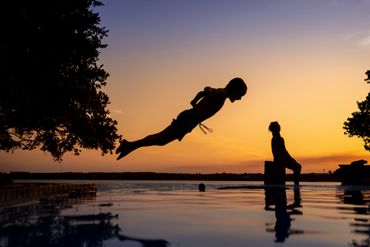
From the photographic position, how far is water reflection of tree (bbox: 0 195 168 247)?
503 cm

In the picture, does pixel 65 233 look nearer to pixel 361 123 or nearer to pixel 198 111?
pixel 198 111

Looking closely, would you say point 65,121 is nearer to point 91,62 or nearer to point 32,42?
point 91,62

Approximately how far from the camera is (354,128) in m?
41.4

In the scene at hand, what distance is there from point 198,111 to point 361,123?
109ft

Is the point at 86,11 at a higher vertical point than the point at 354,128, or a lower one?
higher

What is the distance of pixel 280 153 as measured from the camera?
2600cm

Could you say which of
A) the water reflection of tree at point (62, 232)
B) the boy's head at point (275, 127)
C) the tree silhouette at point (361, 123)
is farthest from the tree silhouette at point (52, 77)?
the tree silhouette at point (361, 123)

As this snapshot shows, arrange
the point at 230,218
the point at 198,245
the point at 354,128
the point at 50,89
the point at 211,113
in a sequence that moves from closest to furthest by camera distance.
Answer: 1. the point at 198,245
2. the point at 230,218
3. the point at 211,113
4. the point at 50,89
5. the point at 354,128

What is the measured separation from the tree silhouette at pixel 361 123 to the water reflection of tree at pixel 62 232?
37.0m

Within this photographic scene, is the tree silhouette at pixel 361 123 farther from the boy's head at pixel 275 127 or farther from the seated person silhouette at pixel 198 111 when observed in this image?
the seated person silhouette at pixel 198 111

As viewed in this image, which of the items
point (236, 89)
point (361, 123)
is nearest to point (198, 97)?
point (236, 89)

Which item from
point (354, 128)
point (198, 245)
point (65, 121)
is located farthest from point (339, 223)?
point (354, 128)

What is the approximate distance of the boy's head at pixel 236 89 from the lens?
11.4 m

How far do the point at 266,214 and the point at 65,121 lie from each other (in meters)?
17.6
